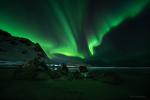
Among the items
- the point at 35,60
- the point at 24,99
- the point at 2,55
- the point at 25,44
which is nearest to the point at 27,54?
the point at 2,55

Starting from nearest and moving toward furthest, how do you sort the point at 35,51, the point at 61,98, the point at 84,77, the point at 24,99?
1. the point at 24,99
2. the point at 61,98
3. the point at 84,77
4. the point at 35,51

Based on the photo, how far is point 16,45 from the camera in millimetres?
161000

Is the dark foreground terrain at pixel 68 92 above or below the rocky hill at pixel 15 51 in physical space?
below

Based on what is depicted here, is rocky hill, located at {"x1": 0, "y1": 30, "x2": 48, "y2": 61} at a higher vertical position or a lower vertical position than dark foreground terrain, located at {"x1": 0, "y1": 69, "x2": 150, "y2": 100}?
higher

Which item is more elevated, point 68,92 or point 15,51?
point 15,51

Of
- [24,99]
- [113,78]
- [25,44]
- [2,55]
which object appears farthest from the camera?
[25,44]

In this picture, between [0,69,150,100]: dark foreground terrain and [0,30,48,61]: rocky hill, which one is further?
[0,30,48,61]: rocky hill

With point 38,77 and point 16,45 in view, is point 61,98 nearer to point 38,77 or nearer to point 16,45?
point 38,77

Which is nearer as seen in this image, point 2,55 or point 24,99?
point 24,99

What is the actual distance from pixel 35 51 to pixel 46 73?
139 meters

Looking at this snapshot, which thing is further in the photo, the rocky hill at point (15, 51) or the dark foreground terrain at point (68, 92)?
the rocky hill at point (15, 51)

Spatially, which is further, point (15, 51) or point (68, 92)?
point (15, 51)

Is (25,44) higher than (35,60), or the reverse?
(25,44)

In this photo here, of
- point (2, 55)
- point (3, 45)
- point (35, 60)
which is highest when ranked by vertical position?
point (3, 45)
